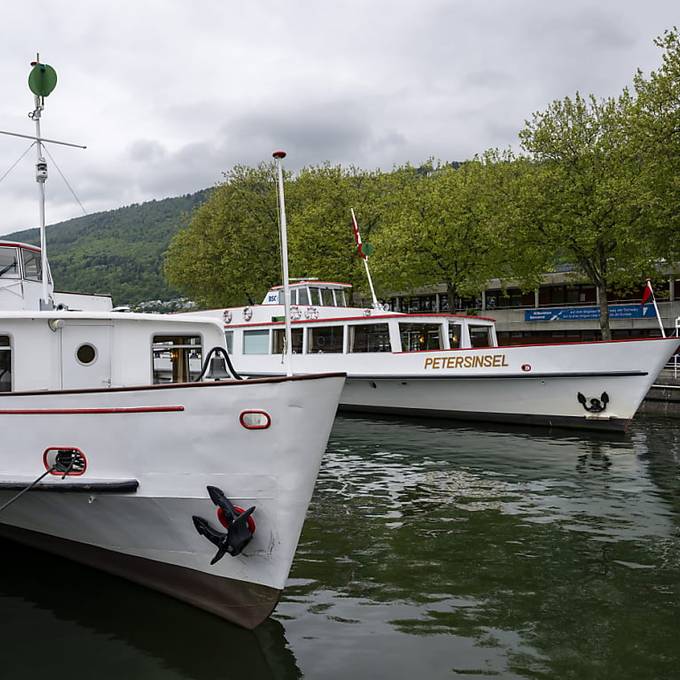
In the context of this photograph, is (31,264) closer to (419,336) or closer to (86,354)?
(86,354)

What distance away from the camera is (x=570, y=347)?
734 inches

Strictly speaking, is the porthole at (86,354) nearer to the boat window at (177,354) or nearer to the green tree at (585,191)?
the boat window at (177,354)

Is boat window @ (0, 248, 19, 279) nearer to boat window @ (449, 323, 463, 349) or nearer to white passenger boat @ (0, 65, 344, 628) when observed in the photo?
white passenger boat @ (0, 65, 344, 628)

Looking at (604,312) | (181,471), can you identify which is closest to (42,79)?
(181,471)

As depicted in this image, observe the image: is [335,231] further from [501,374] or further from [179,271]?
[501,374]

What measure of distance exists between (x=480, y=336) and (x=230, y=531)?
675 inches

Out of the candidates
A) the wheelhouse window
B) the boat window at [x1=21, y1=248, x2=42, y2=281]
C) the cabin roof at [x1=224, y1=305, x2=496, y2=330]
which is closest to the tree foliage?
the wheelhouse window

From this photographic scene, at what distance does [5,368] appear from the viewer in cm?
850

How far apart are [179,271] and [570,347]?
109 ft

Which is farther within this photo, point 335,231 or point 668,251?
point 335,231

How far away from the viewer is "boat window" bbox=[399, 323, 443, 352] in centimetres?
2170

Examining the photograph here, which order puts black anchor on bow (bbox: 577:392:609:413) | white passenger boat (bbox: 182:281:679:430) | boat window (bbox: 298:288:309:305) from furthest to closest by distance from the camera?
boat window (bbox: 298:288:309:305) → black anchor on bow (bbox: 577:392:609:413) → white passenger boat (bbox: 182:281:679:430)

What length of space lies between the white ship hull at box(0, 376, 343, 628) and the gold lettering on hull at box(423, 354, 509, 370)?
1372 cm

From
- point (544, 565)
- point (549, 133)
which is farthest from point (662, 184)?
point (544, 565)
